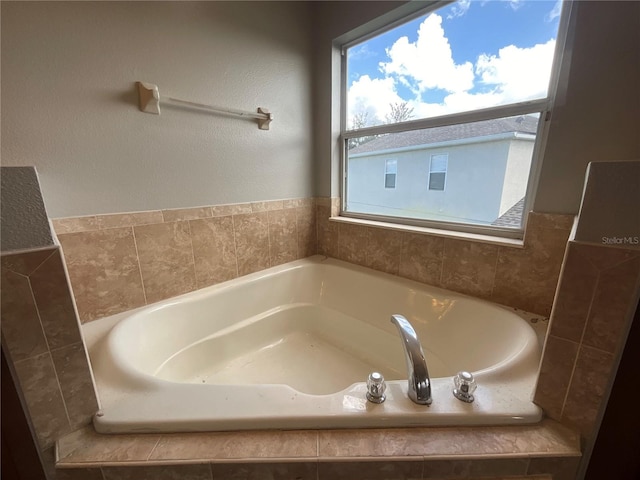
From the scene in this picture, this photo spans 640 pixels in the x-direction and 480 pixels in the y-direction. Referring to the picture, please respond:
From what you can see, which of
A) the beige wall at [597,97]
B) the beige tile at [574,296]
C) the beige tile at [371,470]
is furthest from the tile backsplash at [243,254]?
the beige tile at [371,470]

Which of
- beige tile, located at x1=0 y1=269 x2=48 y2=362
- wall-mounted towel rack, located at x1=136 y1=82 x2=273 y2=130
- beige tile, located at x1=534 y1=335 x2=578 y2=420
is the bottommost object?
beige tile, located at x1=534 y1=335 x2=578 y2=420

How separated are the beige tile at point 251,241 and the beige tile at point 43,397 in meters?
0.99

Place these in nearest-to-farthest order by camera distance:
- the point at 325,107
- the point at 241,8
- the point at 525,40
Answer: the point at 525,40 → the point at 241,8 → the point at 325,107

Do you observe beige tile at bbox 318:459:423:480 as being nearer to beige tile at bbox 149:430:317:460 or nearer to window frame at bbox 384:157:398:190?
beige tile at bbox 149:430:317:460

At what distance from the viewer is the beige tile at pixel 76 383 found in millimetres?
671

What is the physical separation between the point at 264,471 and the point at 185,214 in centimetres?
116

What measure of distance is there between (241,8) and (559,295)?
1.90m

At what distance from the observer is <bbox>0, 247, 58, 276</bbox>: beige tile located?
0.58 meters

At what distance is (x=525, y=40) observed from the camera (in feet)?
3.70

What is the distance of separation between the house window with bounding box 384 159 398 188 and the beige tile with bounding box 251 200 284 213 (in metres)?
0.72

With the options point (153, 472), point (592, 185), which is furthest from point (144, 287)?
point (592, 185)

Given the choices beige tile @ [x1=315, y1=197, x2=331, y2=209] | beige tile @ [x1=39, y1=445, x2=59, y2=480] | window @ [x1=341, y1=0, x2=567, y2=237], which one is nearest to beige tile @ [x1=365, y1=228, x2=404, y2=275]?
window @ [x1=341, y1=0, x2=567, y2=237]

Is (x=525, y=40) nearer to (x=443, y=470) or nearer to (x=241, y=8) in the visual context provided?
(x=241, y=8)

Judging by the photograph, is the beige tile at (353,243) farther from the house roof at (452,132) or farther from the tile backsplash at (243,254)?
the house roof at (452,132)
